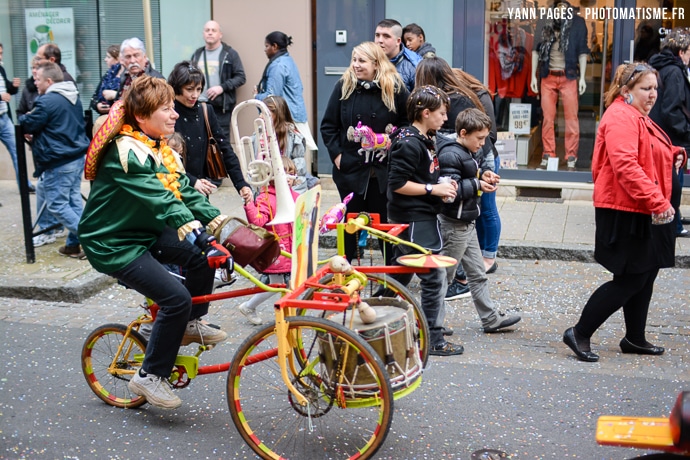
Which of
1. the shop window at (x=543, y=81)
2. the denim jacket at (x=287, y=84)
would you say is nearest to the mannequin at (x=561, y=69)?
the shop window at (x=543, y=81)

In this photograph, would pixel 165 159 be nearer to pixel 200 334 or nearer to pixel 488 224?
pixel 200 334

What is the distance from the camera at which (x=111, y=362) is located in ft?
17.3

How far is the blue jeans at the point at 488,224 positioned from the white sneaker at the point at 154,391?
11.3 ft

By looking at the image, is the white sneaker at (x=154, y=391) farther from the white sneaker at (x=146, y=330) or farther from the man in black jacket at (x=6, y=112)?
the man in black jacket at (x=6, y=112)

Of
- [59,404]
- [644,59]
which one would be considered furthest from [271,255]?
[644,59]

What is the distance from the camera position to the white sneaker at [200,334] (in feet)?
16.8

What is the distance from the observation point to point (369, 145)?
271 inches

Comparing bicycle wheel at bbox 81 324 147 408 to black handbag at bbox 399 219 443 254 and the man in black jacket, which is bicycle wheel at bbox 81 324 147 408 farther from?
the man in black jacket

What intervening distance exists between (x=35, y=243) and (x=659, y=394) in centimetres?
586

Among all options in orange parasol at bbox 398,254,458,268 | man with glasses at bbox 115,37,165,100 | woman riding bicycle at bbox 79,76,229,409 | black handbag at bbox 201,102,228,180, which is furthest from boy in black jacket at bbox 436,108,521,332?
man with glasses at bbox 115,37,165,100

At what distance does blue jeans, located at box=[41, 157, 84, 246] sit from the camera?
26.6ft

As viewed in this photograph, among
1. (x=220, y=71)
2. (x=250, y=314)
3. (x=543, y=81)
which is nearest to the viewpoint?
(x=250, y=314)

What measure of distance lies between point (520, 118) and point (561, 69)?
2.38 ft

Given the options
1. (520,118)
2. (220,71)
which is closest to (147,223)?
(220,71)
